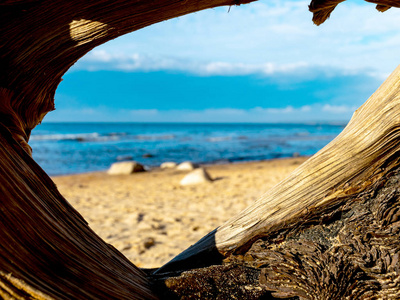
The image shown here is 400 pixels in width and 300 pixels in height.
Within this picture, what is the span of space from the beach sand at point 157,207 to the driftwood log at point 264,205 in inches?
101

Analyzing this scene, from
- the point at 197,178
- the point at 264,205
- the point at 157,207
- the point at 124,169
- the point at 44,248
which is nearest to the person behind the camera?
the point at 44,248

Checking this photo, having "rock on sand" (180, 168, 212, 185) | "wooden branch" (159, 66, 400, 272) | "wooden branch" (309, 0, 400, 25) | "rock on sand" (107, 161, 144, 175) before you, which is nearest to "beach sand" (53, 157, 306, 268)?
"rock on sand" (180, 168, 212, 185)

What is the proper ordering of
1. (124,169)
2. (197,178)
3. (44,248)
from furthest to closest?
1. (124,169)
2. (197,178)
3. (44,248)

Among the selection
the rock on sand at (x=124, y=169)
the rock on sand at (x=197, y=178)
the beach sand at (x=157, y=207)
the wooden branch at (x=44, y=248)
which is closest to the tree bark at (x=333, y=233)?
the wooden branch at (x=44, y=248)

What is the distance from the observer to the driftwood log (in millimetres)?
1174

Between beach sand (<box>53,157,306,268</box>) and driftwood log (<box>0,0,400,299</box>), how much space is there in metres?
2.57

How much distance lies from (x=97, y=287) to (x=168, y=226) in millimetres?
4210

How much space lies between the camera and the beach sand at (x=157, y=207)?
4359mm

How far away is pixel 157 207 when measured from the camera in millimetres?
6414

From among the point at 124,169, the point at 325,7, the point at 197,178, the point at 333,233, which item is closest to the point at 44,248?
the point at 333,233

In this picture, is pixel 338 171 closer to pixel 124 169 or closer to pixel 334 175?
pixel 334 175

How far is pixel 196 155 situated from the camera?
58.4 feet

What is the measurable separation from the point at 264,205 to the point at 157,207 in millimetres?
5213

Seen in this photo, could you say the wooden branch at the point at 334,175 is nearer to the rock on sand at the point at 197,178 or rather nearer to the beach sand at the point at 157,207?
the beach sand at the point at 157,207
